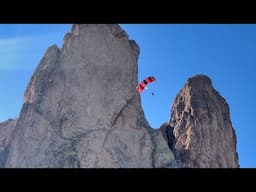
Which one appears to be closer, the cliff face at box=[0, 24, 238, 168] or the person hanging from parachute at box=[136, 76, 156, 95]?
the person hanging from parachute at box=[136, 76, 156, 95]

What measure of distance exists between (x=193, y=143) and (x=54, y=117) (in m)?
11.3

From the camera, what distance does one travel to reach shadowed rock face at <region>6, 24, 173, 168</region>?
35375mm

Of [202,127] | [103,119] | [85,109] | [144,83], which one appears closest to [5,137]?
[85,109]

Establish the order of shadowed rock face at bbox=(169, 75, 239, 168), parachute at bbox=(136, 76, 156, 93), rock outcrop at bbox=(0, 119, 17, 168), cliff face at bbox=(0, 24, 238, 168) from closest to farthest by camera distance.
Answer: parachute at bbox=(136, 76, 156, 93) → cliff face at bbox=(0, 24, 238, 168) → rock outcrop at bbox=(0, 119, 17, 168) → shadowed rock face at bbox=(169, 75, 239, 168)

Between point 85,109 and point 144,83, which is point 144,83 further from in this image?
point 85,109

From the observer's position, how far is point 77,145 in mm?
35469

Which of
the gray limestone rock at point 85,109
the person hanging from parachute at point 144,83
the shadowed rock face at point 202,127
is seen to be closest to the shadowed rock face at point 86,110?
the gray limestone rock at point 85,109

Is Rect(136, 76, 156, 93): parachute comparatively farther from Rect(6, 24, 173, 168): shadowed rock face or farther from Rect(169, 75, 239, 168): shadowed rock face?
Rect(169, 75, 239, 168): shadowed rock face

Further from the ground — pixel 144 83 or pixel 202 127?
pixel 202 127

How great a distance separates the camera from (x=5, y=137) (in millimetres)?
42562

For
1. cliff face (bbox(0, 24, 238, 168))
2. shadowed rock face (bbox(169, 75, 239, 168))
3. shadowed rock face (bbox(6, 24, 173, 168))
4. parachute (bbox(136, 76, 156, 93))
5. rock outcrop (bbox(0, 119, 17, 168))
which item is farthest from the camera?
shadowed rock face (bbox(169, 75, 239, 168))

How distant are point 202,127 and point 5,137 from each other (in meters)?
16.4

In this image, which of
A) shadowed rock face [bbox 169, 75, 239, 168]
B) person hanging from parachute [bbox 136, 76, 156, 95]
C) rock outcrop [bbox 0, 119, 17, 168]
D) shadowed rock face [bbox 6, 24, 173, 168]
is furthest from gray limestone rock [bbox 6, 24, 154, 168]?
person hanging from parachute [bbox 136, 76, 156, 95]
